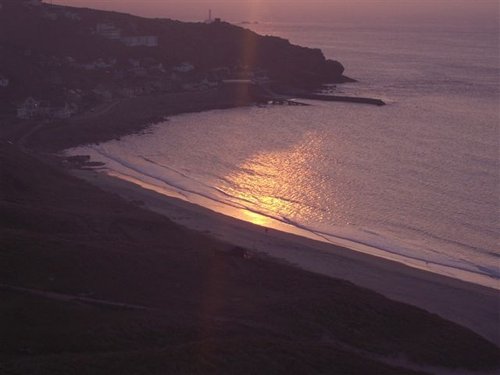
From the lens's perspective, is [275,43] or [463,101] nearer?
[463,101]

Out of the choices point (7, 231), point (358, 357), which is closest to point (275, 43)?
point (7, 231)

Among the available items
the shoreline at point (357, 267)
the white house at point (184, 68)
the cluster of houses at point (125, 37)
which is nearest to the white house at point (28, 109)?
the white house at point (184, 68)

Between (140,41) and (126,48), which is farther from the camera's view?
(140,41)

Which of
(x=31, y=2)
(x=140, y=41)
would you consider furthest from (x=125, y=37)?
(x=31, y=2)

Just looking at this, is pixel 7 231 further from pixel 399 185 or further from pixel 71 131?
pixel 71 131

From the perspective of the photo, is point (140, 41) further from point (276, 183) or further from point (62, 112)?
point (276, 183)

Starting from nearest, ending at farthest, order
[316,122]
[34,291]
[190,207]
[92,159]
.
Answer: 1. [34,291]
2. [190,207]
3. [92,159]
4. [316,122]

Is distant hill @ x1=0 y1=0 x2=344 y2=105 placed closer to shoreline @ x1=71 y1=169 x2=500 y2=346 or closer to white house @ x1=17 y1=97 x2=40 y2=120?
white house @ x1=17 y1=97 x2=40 y2=120
